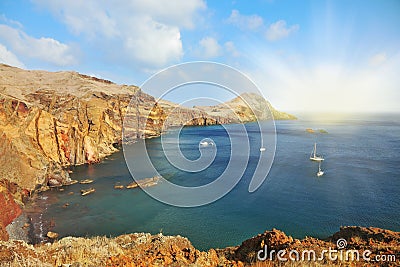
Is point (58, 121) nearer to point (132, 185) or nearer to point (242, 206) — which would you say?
point (132, 185)

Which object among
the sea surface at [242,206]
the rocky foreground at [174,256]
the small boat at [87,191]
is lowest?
the sea surface at [242,206]

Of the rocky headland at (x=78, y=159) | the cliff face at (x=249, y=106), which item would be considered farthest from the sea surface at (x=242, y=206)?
the cliff face at (x=249, y=106)

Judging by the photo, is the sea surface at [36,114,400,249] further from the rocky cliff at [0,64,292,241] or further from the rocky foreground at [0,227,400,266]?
the rocky foreground at [0,227,400,266]

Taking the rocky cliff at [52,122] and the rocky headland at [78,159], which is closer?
the rocky headland at [78,159]

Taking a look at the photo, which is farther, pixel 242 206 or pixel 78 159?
pixel 78 159

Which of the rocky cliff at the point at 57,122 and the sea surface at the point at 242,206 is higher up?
the rocky cliff at the point at 57,122

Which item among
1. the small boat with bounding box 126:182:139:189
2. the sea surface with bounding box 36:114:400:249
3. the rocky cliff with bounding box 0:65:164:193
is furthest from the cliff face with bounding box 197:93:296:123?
the small boat with bounding box 126:182:139:189

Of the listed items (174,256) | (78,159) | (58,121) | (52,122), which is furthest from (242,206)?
(58,121)

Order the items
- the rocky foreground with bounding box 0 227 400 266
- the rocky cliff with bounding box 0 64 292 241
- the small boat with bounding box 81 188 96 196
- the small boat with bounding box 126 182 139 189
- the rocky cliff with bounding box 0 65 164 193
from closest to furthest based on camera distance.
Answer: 1. the rocky foreground with bounding box 0 227 400 266
2. the rocky cliff with bounding box 0 64 292 241
3. the rocky cliff with bounding box 0 65 164 193
4. the small boat with bounding box 81 188 96 196
5. the small boat with bounding box 126 182 139 189

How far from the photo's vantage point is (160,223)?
19.1 meters

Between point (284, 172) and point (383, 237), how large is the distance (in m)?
24.1

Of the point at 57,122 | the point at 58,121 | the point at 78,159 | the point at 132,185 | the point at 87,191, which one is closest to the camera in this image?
the point at 87,191

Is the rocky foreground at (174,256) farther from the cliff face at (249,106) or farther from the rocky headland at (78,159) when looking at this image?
the cliff face at (249,106)

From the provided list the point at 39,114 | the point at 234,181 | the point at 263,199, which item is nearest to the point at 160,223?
the point at 263,199
